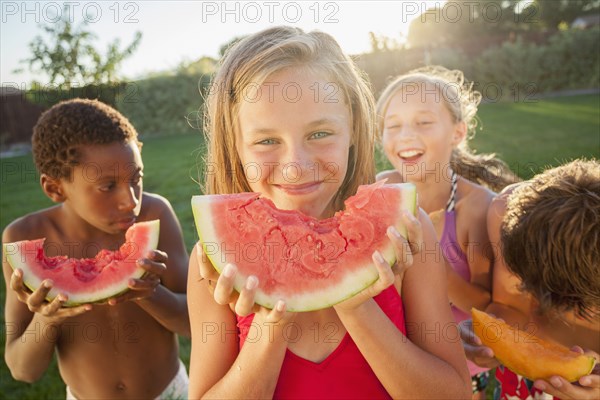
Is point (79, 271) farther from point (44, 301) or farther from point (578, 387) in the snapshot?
point (578, 387)

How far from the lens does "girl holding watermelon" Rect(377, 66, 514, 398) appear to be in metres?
2.76

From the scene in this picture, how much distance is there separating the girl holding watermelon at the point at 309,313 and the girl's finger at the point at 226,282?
120 millimetres

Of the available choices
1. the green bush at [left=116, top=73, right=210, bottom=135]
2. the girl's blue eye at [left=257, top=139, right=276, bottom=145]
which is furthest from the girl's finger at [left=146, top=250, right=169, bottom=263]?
the green bush at [left=116, top=73, right=210, bottom=135]

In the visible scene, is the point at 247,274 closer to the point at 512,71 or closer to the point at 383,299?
the point at 383,299

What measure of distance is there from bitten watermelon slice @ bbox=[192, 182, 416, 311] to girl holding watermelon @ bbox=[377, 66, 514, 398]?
1252 millimetres

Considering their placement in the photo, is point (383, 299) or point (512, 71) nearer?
point (383, 299)

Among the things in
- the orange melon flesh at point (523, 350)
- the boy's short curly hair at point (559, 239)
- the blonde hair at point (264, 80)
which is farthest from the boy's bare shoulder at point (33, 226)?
the boy's short curly hair at point (559, 239)

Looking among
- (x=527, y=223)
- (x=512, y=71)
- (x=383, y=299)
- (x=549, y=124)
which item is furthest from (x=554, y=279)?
(x=512, y=71)

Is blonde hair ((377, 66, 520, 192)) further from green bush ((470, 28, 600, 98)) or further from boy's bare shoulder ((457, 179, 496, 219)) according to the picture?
green bush ((470, 28, 600, 98))

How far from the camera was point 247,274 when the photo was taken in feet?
4.90

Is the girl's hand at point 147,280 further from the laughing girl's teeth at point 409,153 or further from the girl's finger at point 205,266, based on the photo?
the laughing girl's teeth at point 409,153

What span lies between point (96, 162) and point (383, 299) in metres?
1.51

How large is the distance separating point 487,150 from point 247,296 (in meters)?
9.01

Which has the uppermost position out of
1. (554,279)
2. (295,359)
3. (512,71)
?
(512,71)
